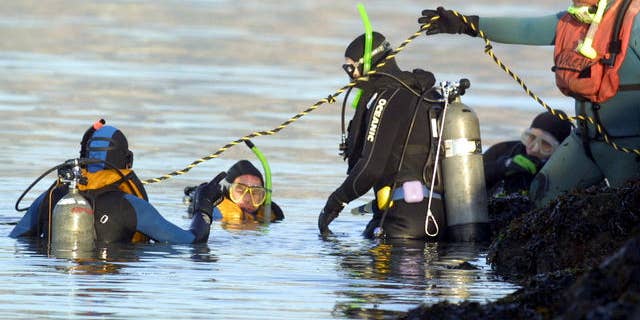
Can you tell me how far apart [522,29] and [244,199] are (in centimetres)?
318

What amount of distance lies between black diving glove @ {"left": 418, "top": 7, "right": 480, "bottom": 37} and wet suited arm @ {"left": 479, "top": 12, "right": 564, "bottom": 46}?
76mm

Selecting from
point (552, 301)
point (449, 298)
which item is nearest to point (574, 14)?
point (449, 298)

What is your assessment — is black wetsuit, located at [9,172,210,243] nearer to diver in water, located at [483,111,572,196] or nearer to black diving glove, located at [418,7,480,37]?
black diving glove, located at [418,7,480,37]

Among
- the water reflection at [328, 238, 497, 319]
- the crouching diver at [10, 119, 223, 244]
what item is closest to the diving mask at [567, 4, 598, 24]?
the water reflection at [328, 238, 497, 319]

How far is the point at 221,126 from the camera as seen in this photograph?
1930 centimetres

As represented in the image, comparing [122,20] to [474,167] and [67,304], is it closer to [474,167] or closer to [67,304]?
[474,167]

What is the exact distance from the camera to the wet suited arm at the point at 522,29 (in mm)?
12383

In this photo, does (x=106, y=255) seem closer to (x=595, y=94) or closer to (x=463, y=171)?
(x=463, y=171)

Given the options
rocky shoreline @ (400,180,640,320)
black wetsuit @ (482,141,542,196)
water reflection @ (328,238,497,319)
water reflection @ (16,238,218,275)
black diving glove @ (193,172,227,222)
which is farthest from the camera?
black wetsuit @ (482,141,542,196)

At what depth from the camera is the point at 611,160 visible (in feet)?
39.5

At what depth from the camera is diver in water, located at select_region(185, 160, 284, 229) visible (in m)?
14.5

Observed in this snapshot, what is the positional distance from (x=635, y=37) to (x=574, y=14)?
413mm

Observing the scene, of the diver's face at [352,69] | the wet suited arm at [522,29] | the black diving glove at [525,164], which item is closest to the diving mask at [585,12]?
the wet suited arm at [522,29]

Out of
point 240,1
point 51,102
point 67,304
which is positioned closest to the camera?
point 67,304
